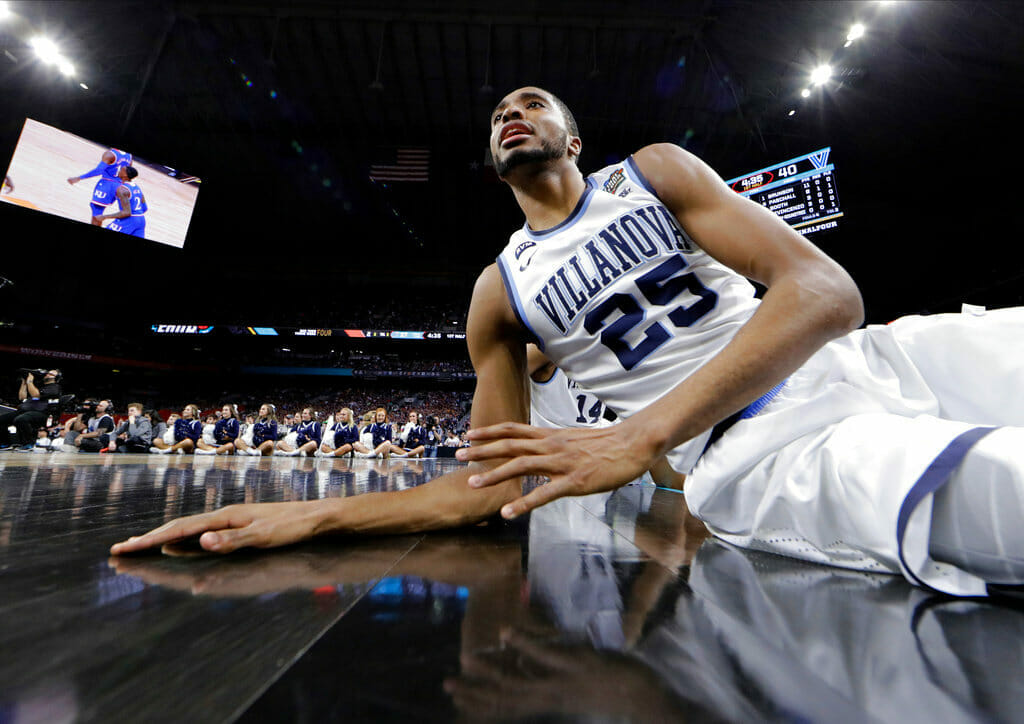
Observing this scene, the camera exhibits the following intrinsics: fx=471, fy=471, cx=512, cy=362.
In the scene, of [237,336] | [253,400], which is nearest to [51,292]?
[237,336]

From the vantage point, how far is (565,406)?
8.34 feet

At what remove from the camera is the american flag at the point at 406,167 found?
9.75m

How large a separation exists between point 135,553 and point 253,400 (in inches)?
757

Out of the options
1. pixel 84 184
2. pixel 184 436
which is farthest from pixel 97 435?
pixel 84 184

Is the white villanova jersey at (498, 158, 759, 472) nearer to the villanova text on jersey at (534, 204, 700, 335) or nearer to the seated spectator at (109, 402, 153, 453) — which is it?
the villanova text on jersey at (534, 204, 700, 335)

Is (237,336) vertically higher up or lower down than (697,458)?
higher up

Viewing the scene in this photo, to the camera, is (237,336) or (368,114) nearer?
(368,114)

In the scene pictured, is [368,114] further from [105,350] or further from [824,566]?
[105,350]

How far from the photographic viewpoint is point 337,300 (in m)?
17.2

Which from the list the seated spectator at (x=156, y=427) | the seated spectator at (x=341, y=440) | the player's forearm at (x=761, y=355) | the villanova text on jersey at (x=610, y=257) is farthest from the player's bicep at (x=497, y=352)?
the seated spectator at (x=156, y=427)

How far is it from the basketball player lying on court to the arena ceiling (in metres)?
6.78

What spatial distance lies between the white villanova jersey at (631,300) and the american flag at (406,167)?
9493mm

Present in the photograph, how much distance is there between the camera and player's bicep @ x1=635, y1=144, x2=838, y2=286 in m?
0.93

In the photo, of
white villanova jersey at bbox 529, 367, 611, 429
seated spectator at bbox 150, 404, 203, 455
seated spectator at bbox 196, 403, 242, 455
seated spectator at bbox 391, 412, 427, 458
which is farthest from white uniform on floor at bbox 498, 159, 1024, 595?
seated spectator at bbox 150, 404, 203, 455
